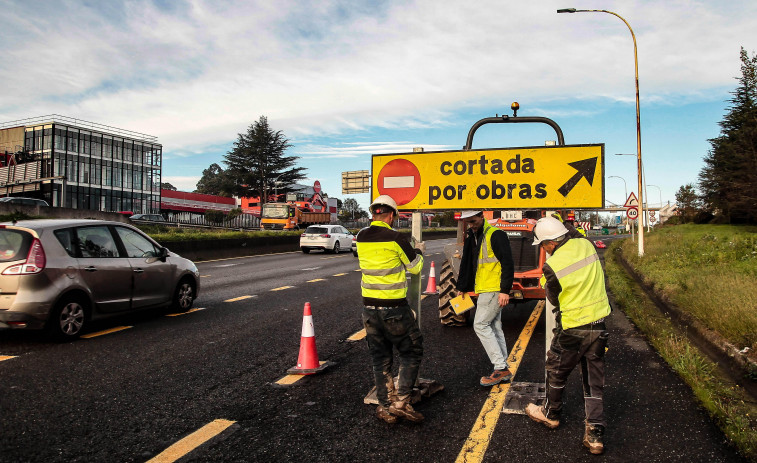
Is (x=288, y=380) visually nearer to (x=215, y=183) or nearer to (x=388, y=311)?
(x=388, y=311)

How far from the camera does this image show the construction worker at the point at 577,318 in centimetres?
405

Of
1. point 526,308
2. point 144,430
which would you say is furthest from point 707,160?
point 144,430

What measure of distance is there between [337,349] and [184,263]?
13.1 ft

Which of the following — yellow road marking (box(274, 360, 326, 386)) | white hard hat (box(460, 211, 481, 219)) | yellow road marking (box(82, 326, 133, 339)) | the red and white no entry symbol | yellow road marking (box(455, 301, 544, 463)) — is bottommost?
yellow road marking (box(455, 301, 544, 463))

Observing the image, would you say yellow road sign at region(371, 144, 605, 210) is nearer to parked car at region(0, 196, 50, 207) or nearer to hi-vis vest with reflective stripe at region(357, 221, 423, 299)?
hi-vis vest with reflective stripe at region(357, 221, 423, 299)

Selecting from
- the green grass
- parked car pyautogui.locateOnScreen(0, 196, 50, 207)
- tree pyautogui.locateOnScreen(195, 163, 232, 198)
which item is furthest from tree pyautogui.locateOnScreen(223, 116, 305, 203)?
the green grass

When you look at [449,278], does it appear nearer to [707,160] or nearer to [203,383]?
[203,383]

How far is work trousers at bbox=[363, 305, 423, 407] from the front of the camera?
439 centimetres

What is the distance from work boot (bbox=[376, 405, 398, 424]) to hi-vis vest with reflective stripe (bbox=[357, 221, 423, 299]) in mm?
924

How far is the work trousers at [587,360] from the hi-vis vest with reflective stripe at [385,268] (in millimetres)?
1283

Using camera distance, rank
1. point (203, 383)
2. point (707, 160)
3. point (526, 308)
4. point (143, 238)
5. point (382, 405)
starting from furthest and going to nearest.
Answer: point (707, 160) < point (526, 308) < point (143, 238) < point (203, 383) < point (382, 405)

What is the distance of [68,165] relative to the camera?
183ft

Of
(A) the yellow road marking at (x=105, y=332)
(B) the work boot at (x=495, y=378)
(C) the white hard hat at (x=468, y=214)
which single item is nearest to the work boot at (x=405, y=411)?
(B) the work boot at (x=495, y=378)

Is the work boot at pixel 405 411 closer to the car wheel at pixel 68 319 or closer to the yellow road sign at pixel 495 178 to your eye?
the yellow road sign at pixel 495 178
